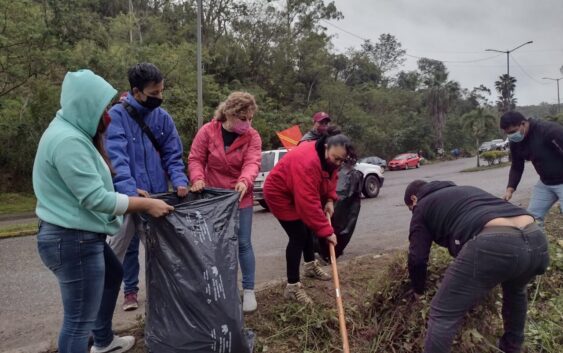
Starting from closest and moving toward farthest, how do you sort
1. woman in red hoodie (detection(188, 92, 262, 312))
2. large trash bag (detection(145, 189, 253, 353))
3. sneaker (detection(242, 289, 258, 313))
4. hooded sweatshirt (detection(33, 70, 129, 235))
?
hooded sweatshirt (detection(33, 70, 129, 235)) < large trash bag (detection(145, 189, 253, 353)) < woman in red hoodie (detection(188, 92, 262, 312)) < sneaker (detection(242, 289, 258, 313))

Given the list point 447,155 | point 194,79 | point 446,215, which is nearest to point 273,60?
point 194,79

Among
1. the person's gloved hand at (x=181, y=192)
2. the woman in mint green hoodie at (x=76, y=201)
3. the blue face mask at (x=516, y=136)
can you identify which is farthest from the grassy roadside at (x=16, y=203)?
the blue face mask at (x=516, y=136)

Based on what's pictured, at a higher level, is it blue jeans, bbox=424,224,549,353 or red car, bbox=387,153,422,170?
blue jeans, bbox=424,224,549,353

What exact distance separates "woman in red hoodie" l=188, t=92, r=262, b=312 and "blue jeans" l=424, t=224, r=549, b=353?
1.50 metres

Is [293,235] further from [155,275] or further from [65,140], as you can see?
[65,140]

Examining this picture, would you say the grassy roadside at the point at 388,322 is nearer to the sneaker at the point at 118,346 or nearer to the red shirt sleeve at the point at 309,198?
the sneaker at the point at 118,346

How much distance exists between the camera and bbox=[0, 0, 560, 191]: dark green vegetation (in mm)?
14788

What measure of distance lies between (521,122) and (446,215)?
2.70 metres

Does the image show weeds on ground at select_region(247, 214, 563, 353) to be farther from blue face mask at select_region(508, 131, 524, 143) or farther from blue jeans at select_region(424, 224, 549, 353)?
blue face mask at select_region(508, 131, 524, 143)

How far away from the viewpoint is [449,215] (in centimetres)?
266

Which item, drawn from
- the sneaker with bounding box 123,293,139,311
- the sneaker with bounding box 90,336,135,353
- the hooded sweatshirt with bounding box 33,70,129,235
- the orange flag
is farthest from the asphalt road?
the orange flag

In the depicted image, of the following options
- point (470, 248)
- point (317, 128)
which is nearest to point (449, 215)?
point (470, 248)

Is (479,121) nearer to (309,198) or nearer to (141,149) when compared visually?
(309,198)

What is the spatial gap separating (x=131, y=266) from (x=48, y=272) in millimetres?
2679
